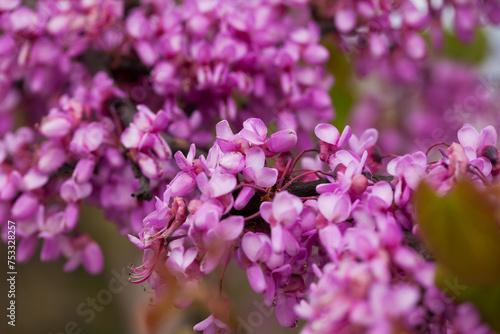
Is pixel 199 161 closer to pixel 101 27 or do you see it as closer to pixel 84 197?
pixel 84 197

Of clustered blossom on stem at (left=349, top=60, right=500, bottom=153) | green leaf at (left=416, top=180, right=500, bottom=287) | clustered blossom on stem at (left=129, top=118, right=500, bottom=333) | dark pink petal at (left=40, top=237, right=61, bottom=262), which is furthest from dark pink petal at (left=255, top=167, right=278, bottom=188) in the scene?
clustered blossom on stem at (left=349, top=60, right=500, bottom=153)

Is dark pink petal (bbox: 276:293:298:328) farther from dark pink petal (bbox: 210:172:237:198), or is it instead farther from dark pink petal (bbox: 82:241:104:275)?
dark pink petal (bbox: 82:241:104:275)

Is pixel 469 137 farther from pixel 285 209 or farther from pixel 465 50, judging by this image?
pixel 465 50

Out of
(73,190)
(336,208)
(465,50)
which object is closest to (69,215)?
(73,190)

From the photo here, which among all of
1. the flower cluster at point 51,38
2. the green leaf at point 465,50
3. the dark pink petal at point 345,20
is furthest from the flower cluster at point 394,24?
the green leaf at point 465,50

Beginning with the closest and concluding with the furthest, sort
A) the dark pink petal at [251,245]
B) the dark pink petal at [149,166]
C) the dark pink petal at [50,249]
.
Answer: the dark pink petal at [251,245] → the dark pink petal at [149,166] → the dark pink petal at [50,249]

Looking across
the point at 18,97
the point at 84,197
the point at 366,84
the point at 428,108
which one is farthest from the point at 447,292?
the point at 366,84

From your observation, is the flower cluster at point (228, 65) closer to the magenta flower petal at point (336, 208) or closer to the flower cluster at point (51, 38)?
the flower cluster at point (51, 38)
